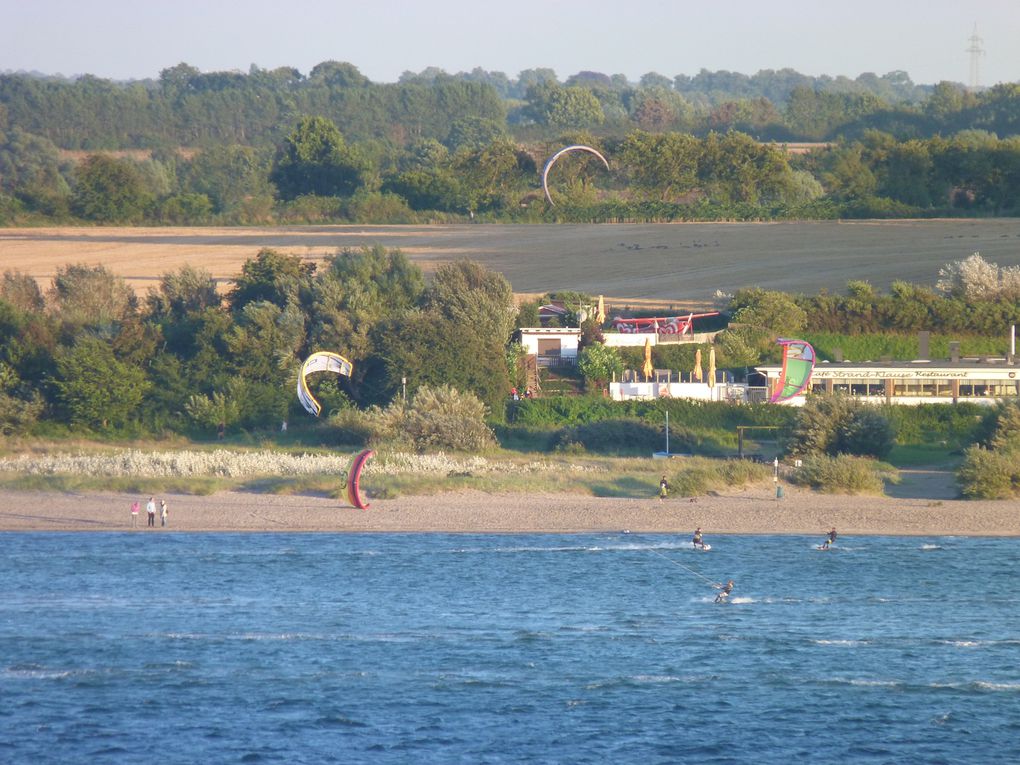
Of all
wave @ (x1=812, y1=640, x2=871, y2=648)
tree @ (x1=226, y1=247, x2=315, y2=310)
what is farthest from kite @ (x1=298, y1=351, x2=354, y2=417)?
wave @ (x1=812, y1=640, x2=871, y2=648)

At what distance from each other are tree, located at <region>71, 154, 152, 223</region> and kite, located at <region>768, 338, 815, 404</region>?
45.5m

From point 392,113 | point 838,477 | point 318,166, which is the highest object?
point 392,113

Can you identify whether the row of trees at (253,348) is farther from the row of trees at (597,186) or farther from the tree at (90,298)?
the row of trees at (597,186)

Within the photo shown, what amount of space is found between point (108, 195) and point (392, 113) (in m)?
88.9

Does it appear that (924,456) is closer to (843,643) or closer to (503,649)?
(843,643)

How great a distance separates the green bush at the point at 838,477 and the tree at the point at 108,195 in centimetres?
5116

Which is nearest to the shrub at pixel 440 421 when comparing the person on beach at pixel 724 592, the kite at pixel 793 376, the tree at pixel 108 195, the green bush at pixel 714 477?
the green bush at pixel 714 477

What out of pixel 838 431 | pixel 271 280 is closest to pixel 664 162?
pixel 271 280

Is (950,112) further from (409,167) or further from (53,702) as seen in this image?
(53,702)

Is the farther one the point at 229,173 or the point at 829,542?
the point at 229,173

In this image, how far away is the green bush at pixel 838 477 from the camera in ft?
108

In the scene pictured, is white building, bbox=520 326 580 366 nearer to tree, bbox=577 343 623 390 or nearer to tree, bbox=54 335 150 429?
tree, bbox=577 343 623 390

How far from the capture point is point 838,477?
33.1 m

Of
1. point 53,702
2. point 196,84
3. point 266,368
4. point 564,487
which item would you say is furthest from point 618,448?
point 196,84
